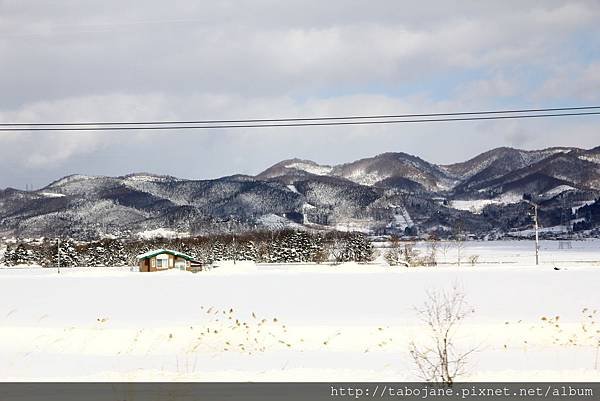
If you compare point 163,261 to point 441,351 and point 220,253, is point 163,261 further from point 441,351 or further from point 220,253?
point 441,351

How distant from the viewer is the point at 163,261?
6181 cm

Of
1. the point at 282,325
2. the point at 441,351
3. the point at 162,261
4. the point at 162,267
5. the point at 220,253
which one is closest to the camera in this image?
the point at 441,351

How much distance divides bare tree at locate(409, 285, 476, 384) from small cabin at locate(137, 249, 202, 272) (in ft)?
135

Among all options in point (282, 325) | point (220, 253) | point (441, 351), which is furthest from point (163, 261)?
point (441, 351)

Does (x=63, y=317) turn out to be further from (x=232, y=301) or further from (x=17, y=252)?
(x=17, y=252)

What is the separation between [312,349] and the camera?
16672 millimetres

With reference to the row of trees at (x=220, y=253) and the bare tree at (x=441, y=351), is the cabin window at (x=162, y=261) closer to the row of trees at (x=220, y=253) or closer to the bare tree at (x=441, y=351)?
the row of trees at (x=220, y=253)

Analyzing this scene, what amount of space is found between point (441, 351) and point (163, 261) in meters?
50.7

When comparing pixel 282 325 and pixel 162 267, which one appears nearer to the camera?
pixel 282 325

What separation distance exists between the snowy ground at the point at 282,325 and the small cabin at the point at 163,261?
33.3 metres

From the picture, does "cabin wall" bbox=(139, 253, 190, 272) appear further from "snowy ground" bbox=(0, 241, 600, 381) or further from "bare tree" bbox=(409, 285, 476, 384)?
"bare tree" bbox=(409, 285, 476, 384)
